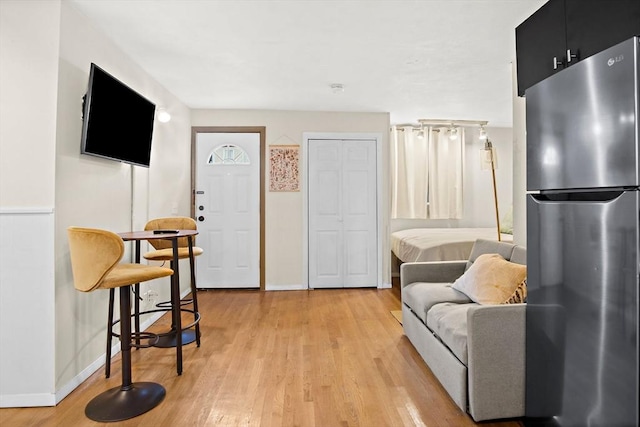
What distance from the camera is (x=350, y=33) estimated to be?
2.72 meters

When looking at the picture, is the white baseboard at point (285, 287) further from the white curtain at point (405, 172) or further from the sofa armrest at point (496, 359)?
the sofa armrest at point (496, 359)

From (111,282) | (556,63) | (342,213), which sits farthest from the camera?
(342,213)

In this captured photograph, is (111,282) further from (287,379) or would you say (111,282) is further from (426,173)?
(426,173)

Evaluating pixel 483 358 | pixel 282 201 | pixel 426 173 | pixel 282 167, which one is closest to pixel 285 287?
pixel 282 201

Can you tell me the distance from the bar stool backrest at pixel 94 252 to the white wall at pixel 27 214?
0.28 m

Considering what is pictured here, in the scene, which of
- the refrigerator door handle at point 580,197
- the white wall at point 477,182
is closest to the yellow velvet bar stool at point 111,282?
the refrigerator door handle at point 580,197

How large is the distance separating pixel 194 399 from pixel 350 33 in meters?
2.64

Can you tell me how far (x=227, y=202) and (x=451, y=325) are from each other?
3462mm

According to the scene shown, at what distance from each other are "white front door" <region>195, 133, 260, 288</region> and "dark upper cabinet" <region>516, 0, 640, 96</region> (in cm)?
337

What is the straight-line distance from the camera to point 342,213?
5035 mm

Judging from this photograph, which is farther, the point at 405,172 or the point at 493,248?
the point at 405,172

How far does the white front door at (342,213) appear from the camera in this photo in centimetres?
500

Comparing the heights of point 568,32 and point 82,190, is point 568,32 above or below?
above

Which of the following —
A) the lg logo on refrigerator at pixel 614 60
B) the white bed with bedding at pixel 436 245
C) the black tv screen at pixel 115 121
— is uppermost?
the black tv screen at pixel 115 121
